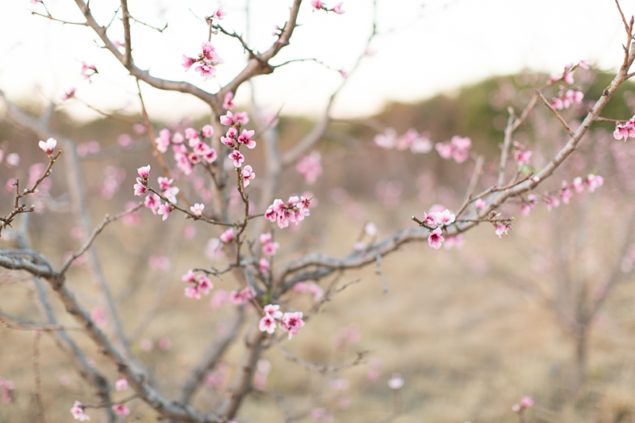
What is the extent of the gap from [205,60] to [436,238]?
38.0 inches


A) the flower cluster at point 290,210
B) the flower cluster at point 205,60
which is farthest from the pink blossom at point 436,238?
the flower cluster at point 205,60

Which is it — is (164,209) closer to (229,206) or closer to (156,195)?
(156,195)

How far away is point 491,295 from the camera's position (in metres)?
7.12

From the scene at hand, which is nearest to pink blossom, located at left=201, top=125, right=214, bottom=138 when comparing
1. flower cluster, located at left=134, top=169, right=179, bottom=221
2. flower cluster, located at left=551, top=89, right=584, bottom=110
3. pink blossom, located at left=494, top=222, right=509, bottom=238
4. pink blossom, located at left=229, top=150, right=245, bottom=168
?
flower cluster, located at left=134, top=169, right=179, bottom=221

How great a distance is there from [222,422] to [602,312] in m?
4.96

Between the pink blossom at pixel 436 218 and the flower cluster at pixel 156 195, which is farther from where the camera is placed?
the pink blossom at pixel 436 218

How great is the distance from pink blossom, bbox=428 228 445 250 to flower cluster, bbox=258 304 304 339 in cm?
52

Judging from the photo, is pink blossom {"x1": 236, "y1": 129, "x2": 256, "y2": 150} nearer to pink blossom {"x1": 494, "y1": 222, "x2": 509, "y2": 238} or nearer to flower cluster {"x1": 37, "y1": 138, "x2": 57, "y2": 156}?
flower cluster {"x1": 37, "y1": 138, "x2": 57, "y2": 156}

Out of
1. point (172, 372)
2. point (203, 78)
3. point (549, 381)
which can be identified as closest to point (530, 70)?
point (549, 381)

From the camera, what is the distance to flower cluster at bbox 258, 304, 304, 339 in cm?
180

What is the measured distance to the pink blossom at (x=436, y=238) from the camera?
1.71 metres

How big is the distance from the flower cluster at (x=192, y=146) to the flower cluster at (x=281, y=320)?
2.08 feet

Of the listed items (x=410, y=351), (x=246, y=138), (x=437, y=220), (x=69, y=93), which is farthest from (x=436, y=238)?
(x=410, y=351)

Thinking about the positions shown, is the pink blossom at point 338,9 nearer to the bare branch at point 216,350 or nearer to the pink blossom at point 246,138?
the pink blossom at point 246,138
